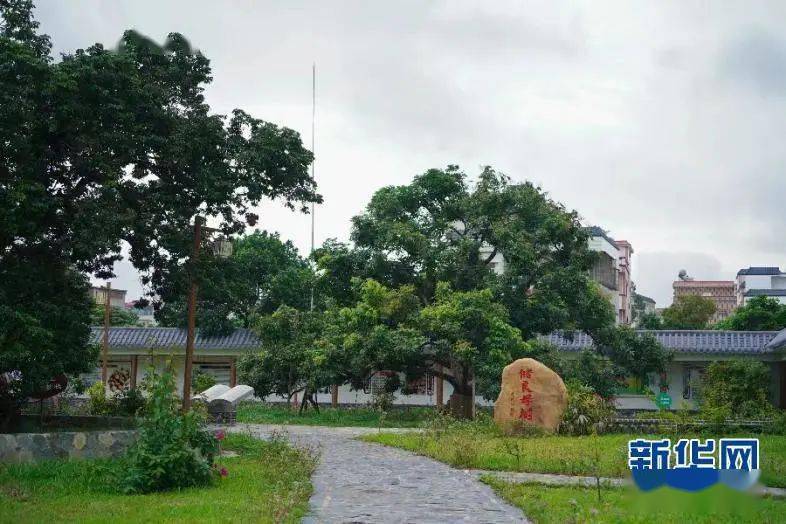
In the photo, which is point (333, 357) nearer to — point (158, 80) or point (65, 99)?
point (158, 80)

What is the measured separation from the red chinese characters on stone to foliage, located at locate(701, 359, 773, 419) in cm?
527

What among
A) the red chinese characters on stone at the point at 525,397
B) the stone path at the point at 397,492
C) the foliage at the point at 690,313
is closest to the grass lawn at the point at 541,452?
the stone path at the point at 397,492

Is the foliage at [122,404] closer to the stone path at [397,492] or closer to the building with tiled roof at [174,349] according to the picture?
the stone path at [397,492]

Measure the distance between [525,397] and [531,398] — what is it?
13 cm

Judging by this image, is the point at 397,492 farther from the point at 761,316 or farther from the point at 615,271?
the point at 615,271

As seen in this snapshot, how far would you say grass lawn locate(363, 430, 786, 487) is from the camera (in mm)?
13234

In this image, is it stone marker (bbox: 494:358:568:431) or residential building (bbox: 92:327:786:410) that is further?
residential building (bbox: 92:327:786:410)

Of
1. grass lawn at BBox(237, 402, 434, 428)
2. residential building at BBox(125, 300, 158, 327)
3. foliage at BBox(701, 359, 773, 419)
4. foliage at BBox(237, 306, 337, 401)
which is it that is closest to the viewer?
residential building at BBox(125, 300, 158, 327)

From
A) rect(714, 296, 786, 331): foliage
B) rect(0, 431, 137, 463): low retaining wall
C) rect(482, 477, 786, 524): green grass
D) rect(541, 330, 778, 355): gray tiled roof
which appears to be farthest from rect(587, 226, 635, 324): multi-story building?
rect(482, 477, 786, 524): green grass

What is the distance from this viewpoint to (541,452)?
15398 millimetres

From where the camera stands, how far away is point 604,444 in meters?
17.3

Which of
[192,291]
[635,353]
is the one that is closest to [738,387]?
[635,353]

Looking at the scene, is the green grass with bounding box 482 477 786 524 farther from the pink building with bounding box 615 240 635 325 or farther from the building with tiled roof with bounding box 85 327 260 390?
the pink building with bounding box 615 240 635 325

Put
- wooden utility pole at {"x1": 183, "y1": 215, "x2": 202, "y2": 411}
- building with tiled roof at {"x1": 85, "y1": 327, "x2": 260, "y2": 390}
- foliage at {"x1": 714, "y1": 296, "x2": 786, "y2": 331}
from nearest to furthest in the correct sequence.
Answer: wooden utility pole at {"x1": 183, "y1": 215, "x2": 202, "y2": 411}, building with tiled roof at {"x1": 85, "y1": 327, "x2": 260, "y2": 390}, foliage at {"x1": 714, "y1": 296, "x2": 786, "y2": 331}
